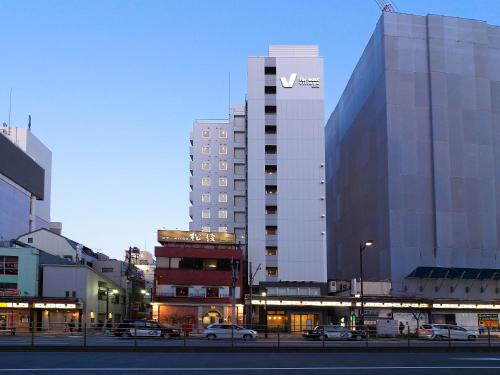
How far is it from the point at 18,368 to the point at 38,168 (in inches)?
4842

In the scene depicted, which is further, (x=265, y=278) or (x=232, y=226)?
(x=232, y=226)

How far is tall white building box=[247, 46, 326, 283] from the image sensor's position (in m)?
97.9

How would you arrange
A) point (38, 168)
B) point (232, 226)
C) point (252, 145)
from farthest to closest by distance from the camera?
point (38, 168) → point (232, 226) → point (252, 145)

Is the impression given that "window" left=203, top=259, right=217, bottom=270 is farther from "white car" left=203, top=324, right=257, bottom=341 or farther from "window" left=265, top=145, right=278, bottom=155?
"white car" left=203, top=324, right=257, bottom=341

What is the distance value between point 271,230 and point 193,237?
16.3 m

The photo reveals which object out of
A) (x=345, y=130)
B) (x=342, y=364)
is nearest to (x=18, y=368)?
(x=342, y=364)

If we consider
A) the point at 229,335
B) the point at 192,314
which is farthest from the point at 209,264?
the point at 229,335

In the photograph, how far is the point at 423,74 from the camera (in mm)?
94812

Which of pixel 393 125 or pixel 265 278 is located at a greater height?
pixel 393 125

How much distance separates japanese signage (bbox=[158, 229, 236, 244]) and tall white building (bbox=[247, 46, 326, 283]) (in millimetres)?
10476

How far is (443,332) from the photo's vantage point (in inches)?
2250

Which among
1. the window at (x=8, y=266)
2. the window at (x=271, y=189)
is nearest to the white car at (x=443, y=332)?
the window at (x=271, y=189)

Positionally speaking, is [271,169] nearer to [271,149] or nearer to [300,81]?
[271,149]

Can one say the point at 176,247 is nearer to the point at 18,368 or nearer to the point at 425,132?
the point at 425,132
